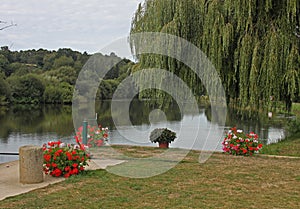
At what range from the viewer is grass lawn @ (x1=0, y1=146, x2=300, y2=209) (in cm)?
435

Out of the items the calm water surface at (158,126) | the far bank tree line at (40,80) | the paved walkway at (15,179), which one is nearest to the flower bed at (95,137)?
the paved walkway at (15,179)

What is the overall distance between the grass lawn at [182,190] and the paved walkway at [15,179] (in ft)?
0.85

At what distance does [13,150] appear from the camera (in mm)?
15914

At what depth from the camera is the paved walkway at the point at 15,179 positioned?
16.8ft

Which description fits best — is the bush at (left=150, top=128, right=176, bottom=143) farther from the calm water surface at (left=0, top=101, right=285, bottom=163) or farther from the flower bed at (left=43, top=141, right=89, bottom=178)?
the calm water surface at (left=0, top=101, right=285, bottom=163)

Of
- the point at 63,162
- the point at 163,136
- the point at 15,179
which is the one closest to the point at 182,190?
the point at 63,162

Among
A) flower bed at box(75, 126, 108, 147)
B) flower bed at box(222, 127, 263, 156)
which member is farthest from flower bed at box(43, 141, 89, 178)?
flower bed at box(75, 126, 108, 147)

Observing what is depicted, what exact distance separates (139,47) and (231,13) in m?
2.45

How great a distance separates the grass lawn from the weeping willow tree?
2.08 meters

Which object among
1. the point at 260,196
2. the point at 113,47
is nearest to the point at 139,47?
the point at 113,47

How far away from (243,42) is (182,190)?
14.1ft

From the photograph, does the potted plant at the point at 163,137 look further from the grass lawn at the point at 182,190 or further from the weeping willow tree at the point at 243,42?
the grass lawn at the point at 182,190

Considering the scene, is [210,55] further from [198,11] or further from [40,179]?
[40,179]

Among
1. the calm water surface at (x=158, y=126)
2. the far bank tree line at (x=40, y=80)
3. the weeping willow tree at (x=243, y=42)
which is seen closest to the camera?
the weeping willow tree at (x=243, y=42)
